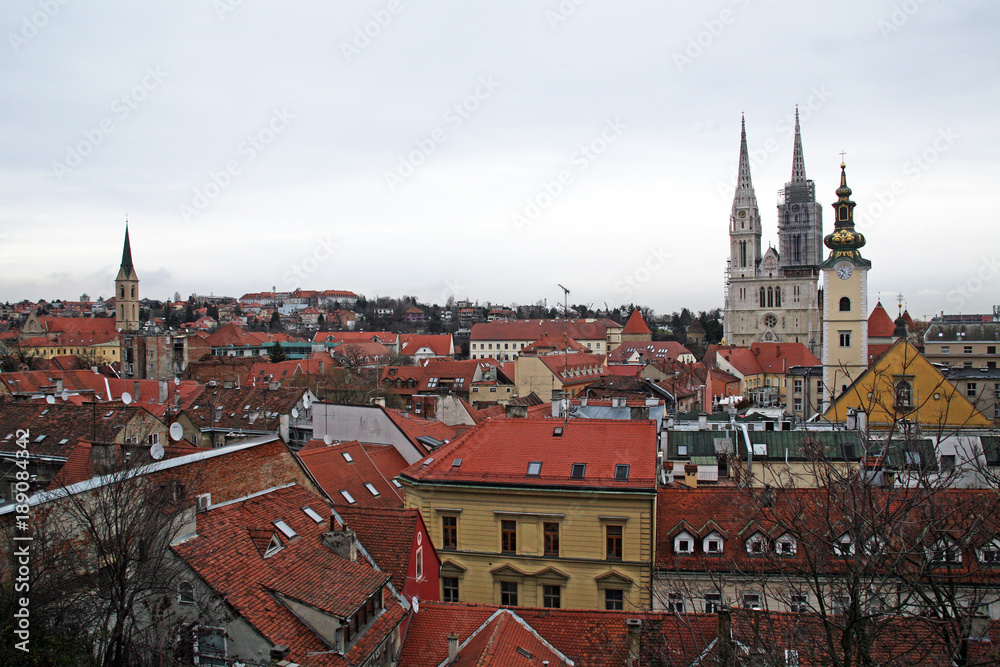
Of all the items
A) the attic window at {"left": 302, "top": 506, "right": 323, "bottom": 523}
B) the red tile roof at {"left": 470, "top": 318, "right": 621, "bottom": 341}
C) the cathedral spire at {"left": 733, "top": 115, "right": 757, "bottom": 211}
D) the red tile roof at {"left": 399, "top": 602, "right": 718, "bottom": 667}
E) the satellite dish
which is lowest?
the red tile roof at {"left": 399, "top": 602, "right": 718, "bottom": 667}

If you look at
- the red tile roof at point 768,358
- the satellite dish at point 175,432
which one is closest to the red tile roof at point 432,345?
the red tile roof at point 768,358

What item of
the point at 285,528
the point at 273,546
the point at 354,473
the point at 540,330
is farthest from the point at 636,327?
the point at 273,546

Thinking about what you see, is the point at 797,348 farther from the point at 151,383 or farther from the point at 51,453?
the point at 51,453

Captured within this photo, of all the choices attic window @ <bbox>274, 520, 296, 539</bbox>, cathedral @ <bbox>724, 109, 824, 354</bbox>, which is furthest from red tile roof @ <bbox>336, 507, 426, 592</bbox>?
cathedral @ <bbox>724, 109, 824, 354</bbox>

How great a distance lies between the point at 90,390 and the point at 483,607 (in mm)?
39920

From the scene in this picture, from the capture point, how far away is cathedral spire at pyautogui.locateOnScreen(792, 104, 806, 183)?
11962 cm

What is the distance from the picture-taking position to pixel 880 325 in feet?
253

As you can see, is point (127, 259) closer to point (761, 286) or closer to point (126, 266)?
point (126, 266)

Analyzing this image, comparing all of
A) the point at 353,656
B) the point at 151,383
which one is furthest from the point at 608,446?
the point at 151,383

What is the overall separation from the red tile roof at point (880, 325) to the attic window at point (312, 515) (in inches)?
A: 2951

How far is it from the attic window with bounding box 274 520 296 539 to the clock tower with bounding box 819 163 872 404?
1706 inches

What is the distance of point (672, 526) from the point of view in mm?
18969

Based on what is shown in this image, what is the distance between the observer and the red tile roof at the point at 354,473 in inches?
832

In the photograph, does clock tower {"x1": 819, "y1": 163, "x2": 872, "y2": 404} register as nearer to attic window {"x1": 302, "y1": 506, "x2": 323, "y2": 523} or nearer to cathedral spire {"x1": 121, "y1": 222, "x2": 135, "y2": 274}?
attic window {"x1": 302, "y1": 506, "x2": 323, "y2": 523}
